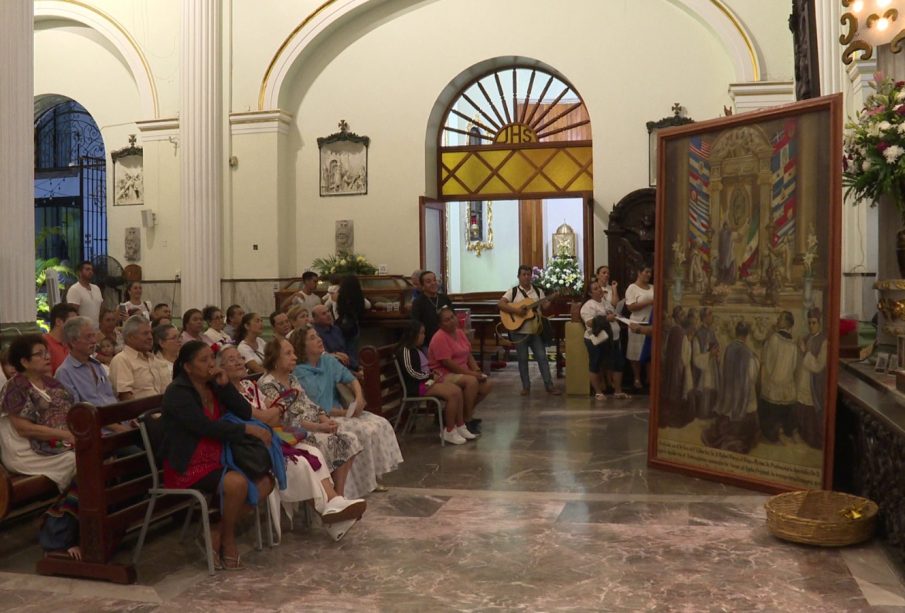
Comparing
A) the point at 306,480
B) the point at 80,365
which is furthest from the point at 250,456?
the point at 80,365

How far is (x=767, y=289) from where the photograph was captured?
6.27 meters

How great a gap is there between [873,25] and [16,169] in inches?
284

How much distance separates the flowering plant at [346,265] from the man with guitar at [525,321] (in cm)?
342

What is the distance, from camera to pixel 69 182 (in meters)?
17.3

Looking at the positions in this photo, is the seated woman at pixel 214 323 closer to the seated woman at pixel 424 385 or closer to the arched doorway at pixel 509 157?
the seated woman at pixel 424 385

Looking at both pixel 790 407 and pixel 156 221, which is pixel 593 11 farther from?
pixel 790 407

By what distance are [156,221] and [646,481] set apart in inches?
422

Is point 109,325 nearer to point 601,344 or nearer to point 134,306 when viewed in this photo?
point 134,306

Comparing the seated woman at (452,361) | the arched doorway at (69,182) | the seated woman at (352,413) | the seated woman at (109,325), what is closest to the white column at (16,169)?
the seated woman at (109,325)

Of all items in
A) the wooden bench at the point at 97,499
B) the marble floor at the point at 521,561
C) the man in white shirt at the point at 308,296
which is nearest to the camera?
the marble floor at the point at 521,561

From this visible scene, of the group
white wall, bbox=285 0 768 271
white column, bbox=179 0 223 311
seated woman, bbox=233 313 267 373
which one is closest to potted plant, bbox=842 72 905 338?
seated woman, bbox=233 313 267 373

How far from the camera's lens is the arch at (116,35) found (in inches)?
597

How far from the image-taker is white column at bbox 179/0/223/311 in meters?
14.6

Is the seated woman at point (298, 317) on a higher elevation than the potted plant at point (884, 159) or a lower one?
lower
